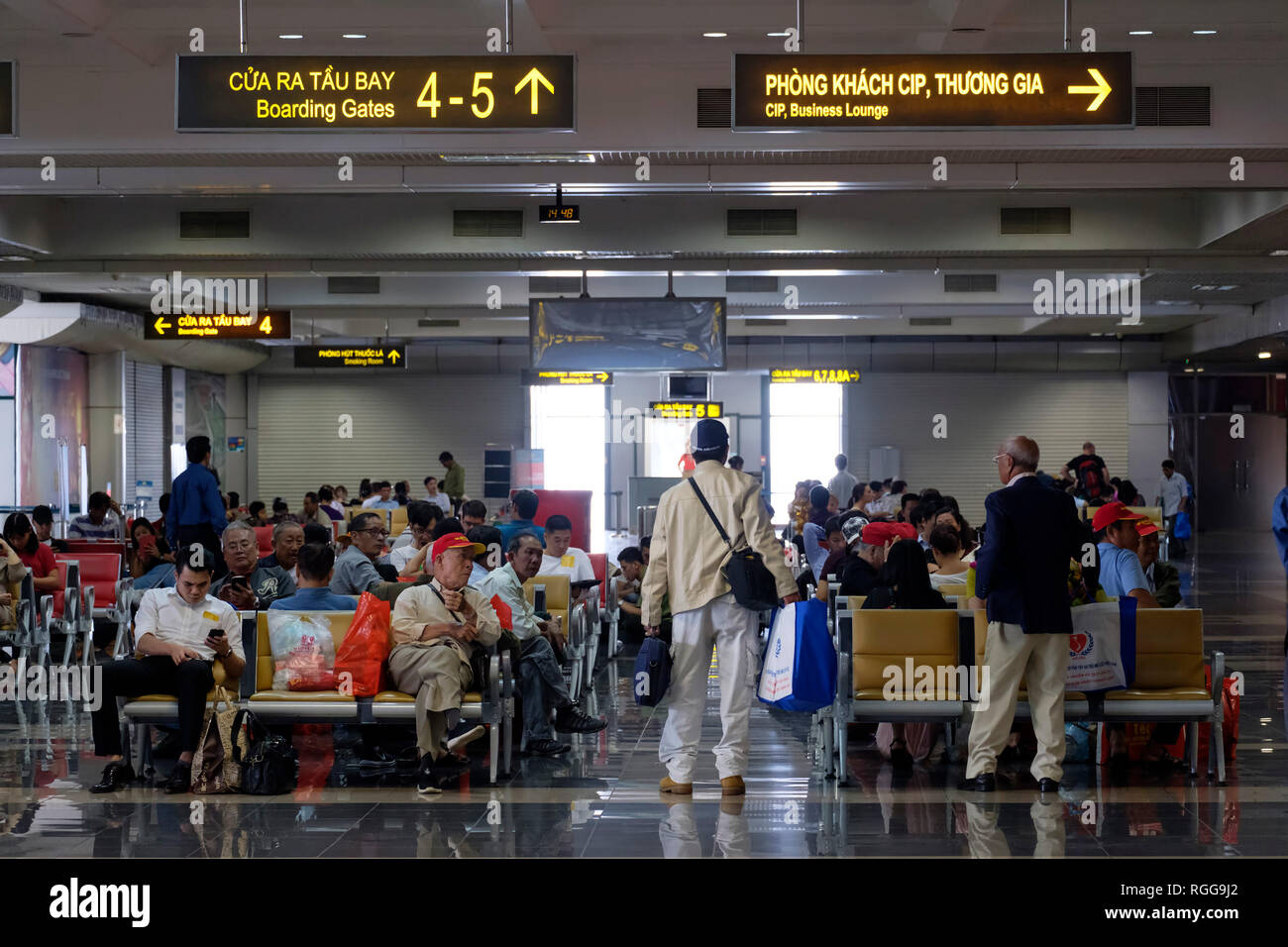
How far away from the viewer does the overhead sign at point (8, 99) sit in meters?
7.40

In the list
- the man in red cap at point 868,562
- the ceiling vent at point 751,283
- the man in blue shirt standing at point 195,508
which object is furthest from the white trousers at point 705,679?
the ceiling vent at point 751,283

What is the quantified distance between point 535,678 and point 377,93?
130 inches

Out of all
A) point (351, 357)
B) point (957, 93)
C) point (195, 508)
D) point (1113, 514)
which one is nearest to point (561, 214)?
point (195, 508)

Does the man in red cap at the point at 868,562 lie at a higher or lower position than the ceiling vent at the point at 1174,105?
lower

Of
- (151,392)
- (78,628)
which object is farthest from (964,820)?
(151,392)

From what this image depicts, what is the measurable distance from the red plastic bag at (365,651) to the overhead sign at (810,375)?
1880 centimetres

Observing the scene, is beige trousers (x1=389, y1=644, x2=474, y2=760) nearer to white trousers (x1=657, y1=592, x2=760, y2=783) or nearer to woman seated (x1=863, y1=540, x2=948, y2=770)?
white trousers (x1=657, y1=592, x2=760, y2=783)

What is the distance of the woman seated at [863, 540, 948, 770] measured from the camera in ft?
22.9

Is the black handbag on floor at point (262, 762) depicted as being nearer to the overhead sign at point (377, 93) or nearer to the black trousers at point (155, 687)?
the black trousers at point (155, 687)

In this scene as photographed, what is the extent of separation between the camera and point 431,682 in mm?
6449

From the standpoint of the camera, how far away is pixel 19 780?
6.79 m

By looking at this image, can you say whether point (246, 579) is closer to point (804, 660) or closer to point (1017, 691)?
point (804, 660)

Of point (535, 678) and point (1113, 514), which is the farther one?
point (1113, 514)
